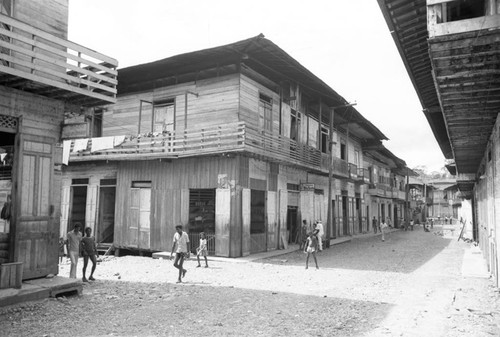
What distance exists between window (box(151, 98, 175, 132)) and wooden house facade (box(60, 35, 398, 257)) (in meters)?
0.05

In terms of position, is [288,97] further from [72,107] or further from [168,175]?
[72,107]

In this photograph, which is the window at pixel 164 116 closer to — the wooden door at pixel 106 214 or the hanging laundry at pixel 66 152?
the hanging laundry at pixel 66 152

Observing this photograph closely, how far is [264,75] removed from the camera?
17.9 metres

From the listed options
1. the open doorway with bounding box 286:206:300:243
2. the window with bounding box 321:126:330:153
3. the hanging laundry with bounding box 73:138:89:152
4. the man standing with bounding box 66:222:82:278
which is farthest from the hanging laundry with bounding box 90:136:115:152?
the window with bounding box 321:126:330:153

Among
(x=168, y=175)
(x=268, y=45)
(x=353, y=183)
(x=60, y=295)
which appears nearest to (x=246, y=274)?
(x=60, y=295)

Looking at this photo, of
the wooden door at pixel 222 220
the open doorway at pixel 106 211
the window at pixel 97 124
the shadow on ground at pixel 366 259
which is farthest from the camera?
the window at pixel 97 124

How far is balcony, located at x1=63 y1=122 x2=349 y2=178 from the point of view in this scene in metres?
14.9

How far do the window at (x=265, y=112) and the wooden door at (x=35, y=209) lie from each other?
1016 cm

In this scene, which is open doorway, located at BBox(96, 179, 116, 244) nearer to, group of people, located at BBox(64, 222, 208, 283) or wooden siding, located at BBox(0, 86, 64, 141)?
group of people, located at BBox(64, 222, 208, 283)

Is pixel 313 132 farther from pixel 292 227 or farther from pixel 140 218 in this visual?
pixel 140 218

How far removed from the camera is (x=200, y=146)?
51.7 ft

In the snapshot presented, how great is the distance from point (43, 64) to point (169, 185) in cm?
821

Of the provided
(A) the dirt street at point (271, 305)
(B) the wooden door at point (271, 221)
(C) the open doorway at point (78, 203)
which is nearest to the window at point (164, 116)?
(C) the open doorway at point (78, 203)

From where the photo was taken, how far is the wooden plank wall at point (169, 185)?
15844 millimetres
